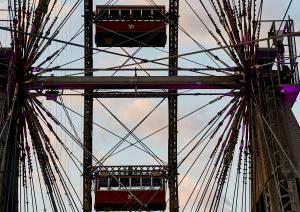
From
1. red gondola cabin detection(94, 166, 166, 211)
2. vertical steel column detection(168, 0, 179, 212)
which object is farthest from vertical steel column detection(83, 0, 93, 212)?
vertical steel column detection(168, 0, 179, 212)

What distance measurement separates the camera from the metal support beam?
80.1 ft

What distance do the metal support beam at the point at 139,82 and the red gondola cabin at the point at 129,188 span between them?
6.41 m

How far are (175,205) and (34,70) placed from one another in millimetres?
9855

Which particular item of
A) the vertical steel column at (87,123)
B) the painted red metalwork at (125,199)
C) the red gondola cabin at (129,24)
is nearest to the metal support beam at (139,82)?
the red gondola cabin at (129,24)

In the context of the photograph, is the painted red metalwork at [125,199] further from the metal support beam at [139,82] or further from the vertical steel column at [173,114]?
the metal support beam at [139,82]

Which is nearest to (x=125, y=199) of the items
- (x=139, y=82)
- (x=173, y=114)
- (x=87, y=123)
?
(x=87, y=123)

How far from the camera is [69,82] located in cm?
2464

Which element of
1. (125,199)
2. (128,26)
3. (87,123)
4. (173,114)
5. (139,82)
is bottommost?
(125,199)

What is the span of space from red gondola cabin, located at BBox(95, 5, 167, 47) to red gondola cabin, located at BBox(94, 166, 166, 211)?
489cm

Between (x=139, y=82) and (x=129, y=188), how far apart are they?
732cm

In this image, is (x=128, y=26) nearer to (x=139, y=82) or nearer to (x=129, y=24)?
(x=129, y=24)

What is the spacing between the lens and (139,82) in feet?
80.1

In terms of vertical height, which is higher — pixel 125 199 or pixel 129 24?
pixel 129 24

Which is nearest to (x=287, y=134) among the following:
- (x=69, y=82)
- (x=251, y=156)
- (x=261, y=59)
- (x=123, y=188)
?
(x=251, y=156)
